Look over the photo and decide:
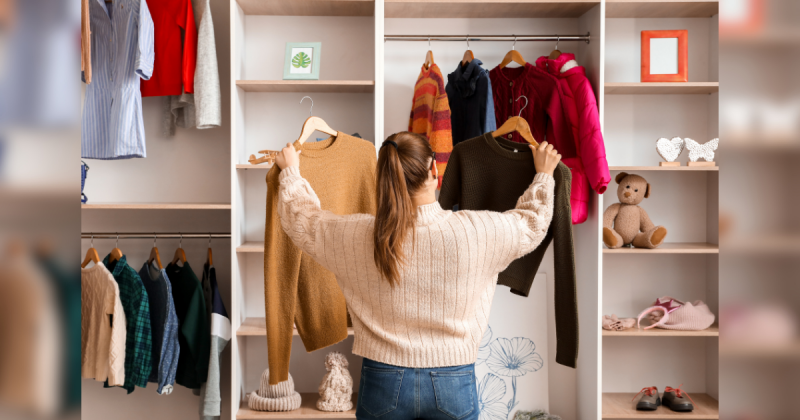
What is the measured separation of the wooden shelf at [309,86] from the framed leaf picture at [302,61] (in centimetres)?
4

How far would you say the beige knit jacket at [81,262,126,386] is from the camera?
217 centimetres

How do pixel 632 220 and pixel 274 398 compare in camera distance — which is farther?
pixel 632 220

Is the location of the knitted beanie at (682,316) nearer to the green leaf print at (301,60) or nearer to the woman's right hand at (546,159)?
the woman's right hand at (546,159)

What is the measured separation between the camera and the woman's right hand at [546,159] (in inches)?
55.4

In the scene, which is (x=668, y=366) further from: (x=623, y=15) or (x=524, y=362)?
(x=623, y=15)

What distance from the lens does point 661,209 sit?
2.72m

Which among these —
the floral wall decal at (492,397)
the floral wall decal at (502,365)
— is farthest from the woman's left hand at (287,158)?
the floral wall decal at (492,397)

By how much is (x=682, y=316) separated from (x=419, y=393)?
1717 mm

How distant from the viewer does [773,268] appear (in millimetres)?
88

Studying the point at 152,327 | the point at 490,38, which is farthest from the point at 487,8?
the point at 152,327

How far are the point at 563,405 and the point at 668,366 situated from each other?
629 mm

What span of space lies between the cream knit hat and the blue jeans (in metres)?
1.16

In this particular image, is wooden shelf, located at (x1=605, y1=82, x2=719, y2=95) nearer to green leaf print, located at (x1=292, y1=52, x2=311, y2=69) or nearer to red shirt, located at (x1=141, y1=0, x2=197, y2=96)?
green leaf print, located at (x1=292, y1=52, x2=311, y2=69)

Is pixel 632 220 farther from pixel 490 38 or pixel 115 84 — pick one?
pixel 115 84
